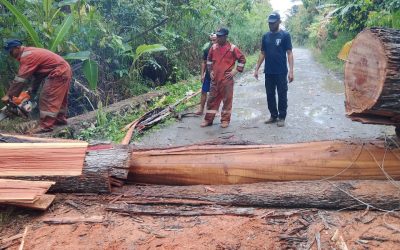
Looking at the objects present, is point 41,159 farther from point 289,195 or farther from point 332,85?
point 332,85

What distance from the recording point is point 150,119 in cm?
727

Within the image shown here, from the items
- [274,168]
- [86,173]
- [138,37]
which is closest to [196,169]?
[274,168]

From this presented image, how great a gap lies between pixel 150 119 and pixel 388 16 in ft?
24.2

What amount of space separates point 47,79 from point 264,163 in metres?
4.69

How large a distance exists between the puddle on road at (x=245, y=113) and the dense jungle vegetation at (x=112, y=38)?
2.27 meters

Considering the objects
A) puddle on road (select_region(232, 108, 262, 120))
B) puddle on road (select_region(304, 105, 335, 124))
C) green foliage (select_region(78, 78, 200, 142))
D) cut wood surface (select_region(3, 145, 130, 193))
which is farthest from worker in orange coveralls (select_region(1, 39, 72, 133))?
puddle on road (select_region(304, 105, 335, 124))

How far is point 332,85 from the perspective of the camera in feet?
37.0

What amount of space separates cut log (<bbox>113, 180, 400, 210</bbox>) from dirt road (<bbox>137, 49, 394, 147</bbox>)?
1255 millimetres

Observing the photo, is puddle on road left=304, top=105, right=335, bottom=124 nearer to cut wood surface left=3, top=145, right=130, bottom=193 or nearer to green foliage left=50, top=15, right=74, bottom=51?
cut wood surface left=3, top=145, right=130, bottom=193

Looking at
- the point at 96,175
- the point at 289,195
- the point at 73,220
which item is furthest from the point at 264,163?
the point at 73,220

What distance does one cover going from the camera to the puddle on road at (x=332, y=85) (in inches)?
403

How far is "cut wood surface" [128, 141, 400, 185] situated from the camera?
142 inches

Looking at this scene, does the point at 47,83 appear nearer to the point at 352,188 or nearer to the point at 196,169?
the point at 196,169

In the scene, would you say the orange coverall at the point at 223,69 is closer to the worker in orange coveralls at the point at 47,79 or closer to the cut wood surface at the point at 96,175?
the worker in orange coveralls at the point at 47,79
